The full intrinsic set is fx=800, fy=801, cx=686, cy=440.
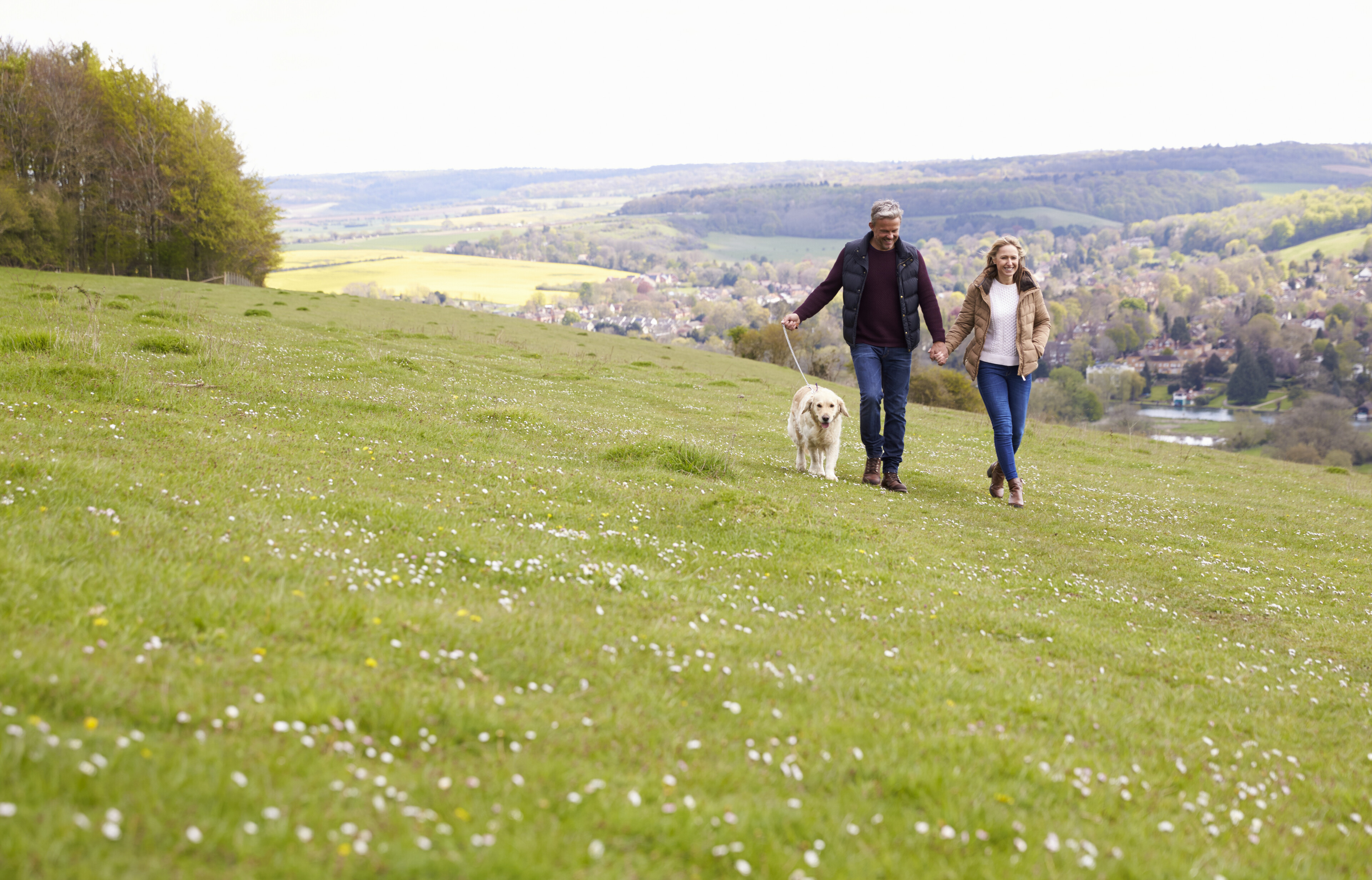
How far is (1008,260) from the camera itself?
42.8 ft

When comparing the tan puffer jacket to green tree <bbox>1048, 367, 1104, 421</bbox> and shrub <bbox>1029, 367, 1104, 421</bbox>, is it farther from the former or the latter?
green tree <bbox>1048, 367, 1104, 421</bbox>

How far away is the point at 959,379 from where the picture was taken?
76.2m

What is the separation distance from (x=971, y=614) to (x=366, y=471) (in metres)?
7.23

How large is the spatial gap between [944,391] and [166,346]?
6537 centimetres

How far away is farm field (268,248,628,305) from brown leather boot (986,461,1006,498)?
4160 inches

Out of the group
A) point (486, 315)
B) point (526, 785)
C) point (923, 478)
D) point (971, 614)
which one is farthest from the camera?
point (486, 315)

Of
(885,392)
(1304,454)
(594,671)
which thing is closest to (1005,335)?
(885,392)

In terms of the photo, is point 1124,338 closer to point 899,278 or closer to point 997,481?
point 997,481

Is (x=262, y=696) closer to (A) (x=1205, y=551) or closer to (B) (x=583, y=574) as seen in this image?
(B) (x=583, y=574)

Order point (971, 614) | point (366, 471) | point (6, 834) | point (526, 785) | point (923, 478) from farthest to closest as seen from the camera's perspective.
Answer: point (923, 478) < point (366, 471) < point (971, 614) < point (526, 785) < point (6, 834)

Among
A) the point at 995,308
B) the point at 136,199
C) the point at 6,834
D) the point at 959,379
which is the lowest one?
the point at 959,379

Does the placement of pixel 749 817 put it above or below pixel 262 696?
below

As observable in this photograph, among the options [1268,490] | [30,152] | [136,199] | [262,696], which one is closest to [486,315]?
[136,199]

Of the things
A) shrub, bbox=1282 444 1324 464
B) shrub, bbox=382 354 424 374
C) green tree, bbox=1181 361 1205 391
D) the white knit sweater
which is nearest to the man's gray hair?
the white knit sweater
